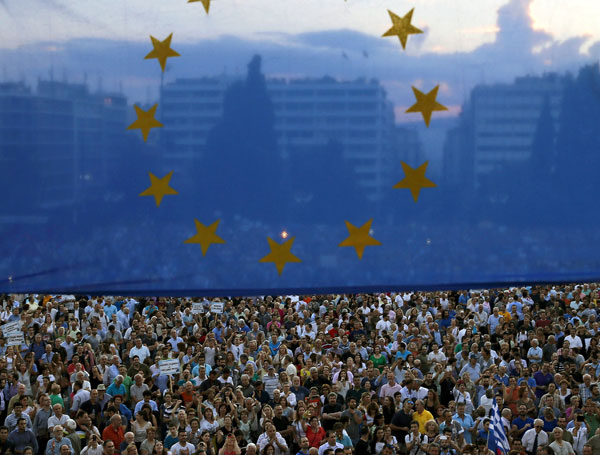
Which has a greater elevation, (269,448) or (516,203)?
(516,203)

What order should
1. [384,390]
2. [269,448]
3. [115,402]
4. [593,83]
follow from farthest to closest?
[384,390] < [115,402] < [269,448] < [593,83]

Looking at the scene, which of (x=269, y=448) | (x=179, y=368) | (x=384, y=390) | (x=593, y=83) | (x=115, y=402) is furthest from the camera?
(x=179, y=368)

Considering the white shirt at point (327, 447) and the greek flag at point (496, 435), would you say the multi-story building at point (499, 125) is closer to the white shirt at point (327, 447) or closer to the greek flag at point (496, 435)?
the white shirt at point (327, 447)

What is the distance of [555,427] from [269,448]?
169 inches

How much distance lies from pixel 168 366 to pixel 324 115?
11.6m

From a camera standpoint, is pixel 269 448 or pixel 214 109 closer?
pixel 214 109

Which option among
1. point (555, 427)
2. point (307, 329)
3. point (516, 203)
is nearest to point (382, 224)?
point (516, 203)

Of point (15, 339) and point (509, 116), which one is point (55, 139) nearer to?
point (509, 116)

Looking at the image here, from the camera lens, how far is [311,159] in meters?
5.78

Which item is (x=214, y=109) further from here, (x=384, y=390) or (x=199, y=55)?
(x=384, y=390)

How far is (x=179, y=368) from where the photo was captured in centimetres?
1748

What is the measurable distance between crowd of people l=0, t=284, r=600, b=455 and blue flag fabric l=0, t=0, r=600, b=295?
26.3 ft

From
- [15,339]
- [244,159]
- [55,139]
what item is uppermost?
[55,139]

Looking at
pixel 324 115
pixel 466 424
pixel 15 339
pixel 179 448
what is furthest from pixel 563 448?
pixel 324 115
